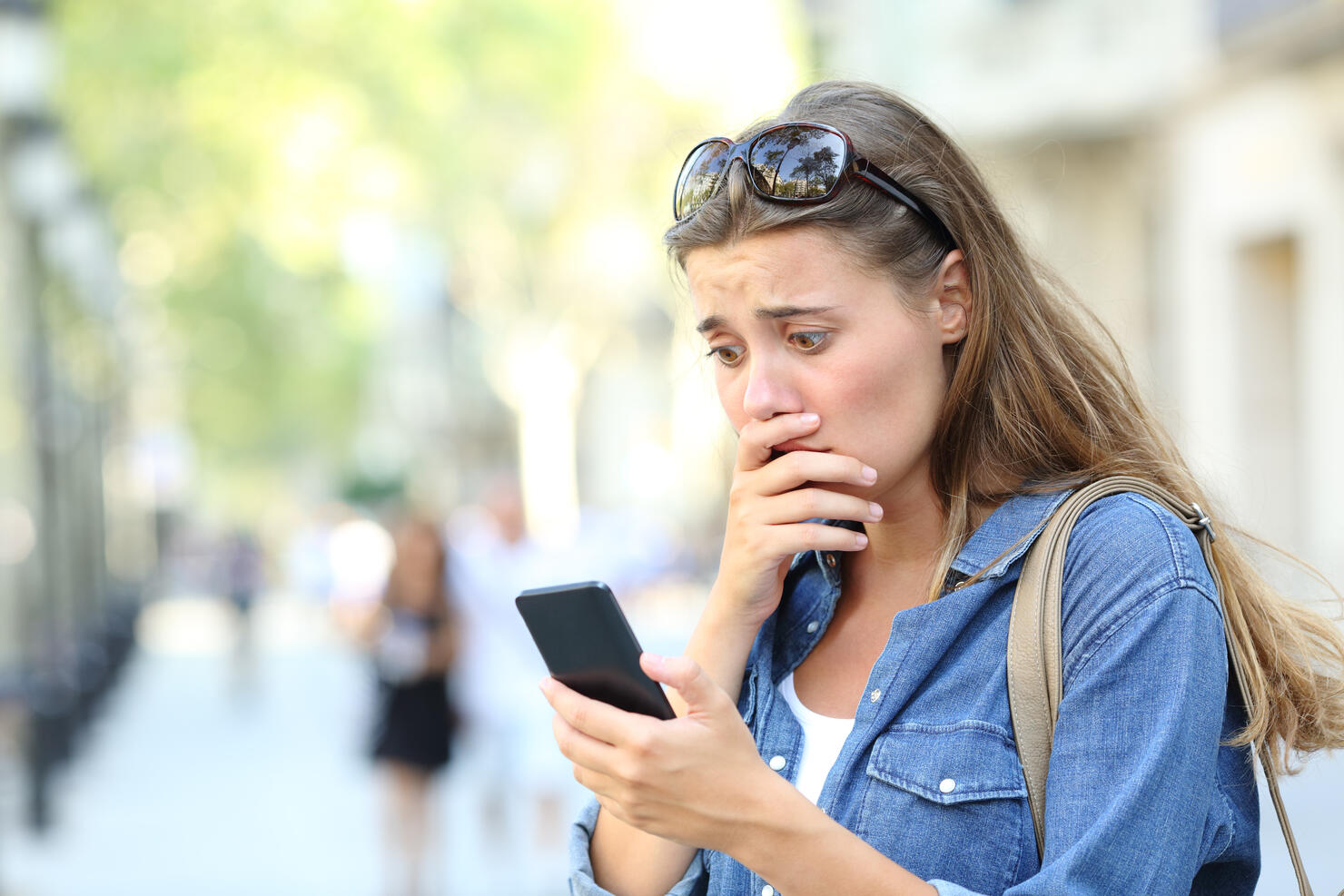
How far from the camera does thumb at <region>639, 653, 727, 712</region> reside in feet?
5.09

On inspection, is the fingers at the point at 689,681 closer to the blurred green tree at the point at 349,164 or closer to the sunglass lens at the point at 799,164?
the sunglass lens at the point at 799,164

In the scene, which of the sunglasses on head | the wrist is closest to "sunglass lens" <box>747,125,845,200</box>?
the sunglasses on head

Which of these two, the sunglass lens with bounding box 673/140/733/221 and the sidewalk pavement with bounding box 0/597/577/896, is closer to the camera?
the sunglass lens with bounding box 673/140/733/221

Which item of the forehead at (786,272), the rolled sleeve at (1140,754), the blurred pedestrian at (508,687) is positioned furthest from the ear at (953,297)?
the blurred pedestrian at (508,687)

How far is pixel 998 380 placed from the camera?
6.23 feet

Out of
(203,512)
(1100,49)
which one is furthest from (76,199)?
(203,512)

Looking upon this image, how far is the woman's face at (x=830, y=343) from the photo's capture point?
5.91ft

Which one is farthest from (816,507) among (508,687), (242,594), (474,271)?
(474,271)

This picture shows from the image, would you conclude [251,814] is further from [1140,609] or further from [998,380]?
[1140,609]

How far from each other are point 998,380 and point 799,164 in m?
0.38

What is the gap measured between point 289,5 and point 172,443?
1974cm

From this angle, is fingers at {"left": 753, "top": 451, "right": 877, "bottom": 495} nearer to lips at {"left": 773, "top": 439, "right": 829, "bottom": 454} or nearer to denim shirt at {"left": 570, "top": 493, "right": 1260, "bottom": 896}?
lips at {"left": 773, "top": 439, "right": 829, "bottom": 454}

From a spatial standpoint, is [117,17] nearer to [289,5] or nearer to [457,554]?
[289,5]

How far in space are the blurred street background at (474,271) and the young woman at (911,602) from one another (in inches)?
16.9
